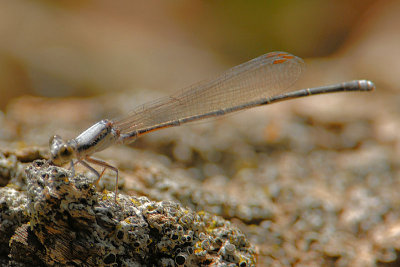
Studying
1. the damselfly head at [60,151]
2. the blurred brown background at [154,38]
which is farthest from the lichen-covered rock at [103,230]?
the blurred brown background at [154,38]

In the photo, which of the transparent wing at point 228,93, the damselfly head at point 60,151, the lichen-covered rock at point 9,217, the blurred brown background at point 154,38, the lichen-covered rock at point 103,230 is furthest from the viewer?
the blurred brown background at point 154,38

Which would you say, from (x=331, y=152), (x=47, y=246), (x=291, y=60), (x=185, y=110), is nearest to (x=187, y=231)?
(x=47, y=246)

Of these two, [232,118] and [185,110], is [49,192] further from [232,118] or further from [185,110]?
[232,118]

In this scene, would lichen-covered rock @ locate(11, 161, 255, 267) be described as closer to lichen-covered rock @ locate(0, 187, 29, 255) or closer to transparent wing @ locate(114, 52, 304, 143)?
lichen-covered rock @ locate(0, 187, 29, 255)

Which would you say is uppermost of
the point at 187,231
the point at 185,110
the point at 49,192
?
the point at 185,110

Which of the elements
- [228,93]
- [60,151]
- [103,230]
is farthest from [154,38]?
[103,230]

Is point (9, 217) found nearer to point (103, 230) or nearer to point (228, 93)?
point (103, 230)

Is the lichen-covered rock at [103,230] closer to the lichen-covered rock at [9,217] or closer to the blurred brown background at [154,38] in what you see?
the lichen-covered rock at [9,217]
